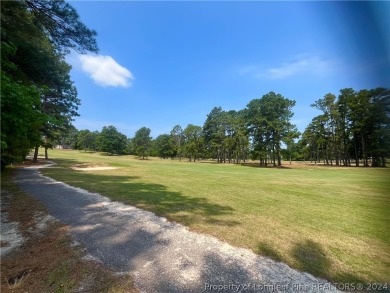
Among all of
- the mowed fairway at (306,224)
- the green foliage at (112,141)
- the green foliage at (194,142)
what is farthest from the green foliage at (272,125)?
the green foliage at (112,141)

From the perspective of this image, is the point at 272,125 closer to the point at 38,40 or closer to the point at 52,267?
the point at 38,40

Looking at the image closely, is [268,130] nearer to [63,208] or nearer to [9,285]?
[63,208]

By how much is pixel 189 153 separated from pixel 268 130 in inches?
1293

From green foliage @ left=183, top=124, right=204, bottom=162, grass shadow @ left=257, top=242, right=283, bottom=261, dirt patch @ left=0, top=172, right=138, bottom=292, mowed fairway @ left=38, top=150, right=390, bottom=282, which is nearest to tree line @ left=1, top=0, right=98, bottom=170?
dirt patch @ left=0, top=172, right=138, bottom=292

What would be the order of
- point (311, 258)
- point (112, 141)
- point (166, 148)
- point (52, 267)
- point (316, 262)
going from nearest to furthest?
point (52, 267) < point (316, 262) < point (311, 258) < point (112, 141) < point (166, 148)

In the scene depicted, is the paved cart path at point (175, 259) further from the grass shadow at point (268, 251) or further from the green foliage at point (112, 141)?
the green foliage at point (112, 141)

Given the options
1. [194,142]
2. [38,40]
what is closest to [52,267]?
[38,40]

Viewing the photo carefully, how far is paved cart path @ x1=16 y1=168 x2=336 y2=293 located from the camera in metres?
3.76

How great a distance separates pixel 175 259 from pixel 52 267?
238 centimetres

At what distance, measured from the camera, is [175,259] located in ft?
15.0

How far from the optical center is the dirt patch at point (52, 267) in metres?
3.81

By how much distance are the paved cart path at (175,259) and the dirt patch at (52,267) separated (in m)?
0.24

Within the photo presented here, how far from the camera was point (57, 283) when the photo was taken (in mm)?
3908

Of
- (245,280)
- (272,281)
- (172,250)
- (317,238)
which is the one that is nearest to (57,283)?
(172,250)
